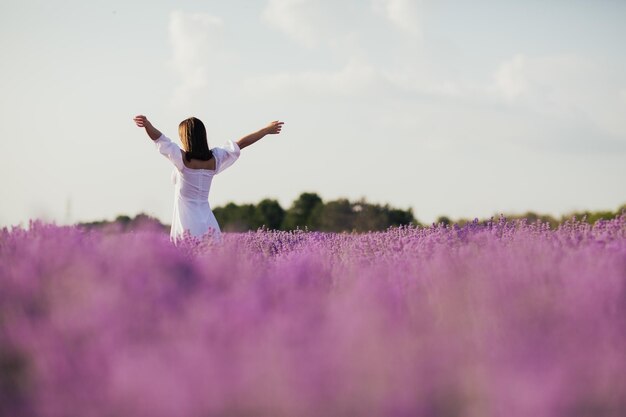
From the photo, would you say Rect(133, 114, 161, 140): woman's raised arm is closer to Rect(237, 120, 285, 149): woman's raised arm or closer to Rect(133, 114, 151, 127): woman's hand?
Rect(133, 114, 151, 127): woman's hand

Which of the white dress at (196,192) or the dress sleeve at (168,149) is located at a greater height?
the dress sleeve at (168,149)

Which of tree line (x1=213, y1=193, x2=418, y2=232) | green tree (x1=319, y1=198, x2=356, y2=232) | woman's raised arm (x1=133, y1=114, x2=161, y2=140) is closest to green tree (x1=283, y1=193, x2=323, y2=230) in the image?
tree line (x1=213, y1=193, x2=418, y2=232)

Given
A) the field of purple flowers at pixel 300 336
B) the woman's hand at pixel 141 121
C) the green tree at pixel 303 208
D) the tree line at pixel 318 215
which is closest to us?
the field of purple flowers at pixel 300 336

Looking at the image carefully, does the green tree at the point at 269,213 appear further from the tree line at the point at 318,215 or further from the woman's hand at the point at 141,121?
the woman's hand at the point at 141,121

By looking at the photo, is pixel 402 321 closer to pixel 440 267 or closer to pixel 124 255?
pixel 440 267

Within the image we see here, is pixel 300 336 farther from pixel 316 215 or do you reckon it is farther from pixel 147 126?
pixel 316 215

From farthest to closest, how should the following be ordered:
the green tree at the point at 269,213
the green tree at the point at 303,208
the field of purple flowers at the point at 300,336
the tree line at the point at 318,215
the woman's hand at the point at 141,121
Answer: the green tree at the point at 303,208 → the green tree at the point at 269,213 → the tree line at the point at 318,215 → the woman's hand at the point at 141,121 → the field of purple flowers at the point at 300,336

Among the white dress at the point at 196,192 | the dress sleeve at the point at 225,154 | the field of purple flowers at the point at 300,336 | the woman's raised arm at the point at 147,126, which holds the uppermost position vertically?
the woman's raised arm at the point at 147,126

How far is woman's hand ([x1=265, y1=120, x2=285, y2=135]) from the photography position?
309 inches

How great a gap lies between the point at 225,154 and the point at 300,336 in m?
5.86

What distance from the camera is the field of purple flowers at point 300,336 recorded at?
1.87 metres

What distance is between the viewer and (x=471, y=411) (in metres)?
1.92

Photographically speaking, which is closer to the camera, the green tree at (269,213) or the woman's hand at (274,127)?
the woman's hand at (274,127)

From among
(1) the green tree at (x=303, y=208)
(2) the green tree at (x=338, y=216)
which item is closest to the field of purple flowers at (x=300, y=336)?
(2) the green tree at (x=338, y=216)
